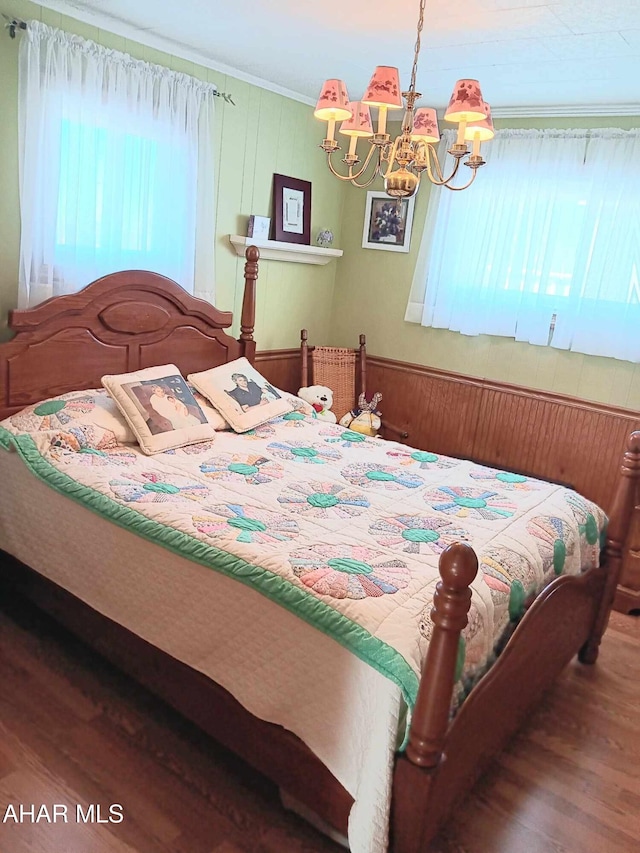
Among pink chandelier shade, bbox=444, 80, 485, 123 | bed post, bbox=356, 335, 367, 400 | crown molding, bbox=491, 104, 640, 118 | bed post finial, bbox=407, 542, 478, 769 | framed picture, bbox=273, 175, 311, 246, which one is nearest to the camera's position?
bed post finial, bbox=407, 542, 478, 769

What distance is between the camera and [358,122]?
230cm

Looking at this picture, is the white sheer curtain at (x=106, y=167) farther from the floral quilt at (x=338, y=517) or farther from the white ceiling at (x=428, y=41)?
the floral quilt at (x=338, y=517)

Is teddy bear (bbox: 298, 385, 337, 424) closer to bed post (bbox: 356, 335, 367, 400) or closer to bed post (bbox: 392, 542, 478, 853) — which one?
bed post (bbox: 356, 335, 367, 400)

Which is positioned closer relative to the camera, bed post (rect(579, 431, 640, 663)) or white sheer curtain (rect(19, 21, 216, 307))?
bed post (rect(579, 431, 640, 663))

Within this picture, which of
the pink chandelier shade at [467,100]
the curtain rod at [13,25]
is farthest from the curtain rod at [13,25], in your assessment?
the pink chandelier shade at [467,100]

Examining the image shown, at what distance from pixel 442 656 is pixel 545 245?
9.16 feet

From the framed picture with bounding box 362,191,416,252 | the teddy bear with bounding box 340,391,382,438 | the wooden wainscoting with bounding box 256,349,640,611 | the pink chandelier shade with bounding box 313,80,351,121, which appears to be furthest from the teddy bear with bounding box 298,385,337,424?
the pink chandelier shade with bounding box 313,80,351,121

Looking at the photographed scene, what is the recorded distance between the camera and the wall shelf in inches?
149

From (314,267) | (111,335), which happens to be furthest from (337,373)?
(111,335)

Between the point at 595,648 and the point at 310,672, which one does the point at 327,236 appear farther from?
the point at 310,672

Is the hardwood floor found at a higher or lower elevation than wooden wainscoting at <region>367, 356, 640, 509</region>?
lower

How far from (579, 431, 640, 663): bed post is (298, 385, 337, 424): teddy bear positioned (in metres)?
1.79

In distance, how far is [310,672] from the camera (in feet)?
5.79

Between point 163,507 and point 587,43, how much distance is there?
2370 millimetres
